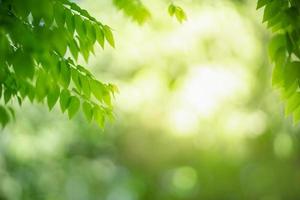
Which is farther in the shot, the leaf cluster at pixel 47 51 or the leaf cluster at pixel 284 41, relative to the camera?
the leaf cluster at pixel 284 41

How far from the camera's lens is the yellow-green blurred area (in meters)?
8.97

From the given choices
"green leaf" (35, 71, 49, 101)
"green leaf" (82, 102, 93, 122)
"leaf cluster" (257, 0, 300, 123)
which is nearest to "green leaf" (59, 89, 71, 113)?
"green leaf" (82, 102, 93, 122)

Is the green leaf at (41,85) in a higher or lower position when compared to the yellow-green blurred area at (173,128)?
lower

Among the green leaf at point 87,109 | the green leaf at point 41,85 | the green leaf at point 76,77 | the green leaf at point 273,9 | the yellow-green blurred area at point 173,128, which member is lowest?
the green leaf at point 41,85

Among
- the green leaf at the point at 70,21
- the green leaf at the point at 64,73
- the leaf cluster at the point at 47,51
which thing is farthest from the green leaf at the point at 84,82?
the green leaf at the point at 70,21

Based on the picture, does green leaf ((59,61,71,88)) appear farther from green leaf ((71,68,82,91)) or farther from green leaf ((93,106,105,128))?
green leaf ((93,106,105,128))

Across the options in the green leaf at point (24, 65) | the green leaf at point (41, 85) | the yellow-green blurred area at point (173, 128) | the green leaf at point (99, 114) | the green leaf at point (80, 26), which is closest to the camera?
the green leaf at point (24, 65)

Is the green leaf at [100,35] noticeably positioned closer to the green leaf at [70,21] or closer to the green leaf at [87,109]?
the green leaf at [70,21]

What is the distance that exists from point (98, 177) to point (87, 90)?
11153 millimetres

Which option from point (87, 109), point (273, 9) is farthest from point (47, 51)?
point (273, 9)

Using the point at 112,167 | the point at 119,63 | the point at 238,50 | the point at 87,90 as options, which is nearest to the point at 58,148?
the point at 112,167

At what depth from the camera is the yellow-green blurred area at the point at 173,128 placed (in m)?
8.97

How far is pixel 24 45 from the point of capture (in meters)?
2.47

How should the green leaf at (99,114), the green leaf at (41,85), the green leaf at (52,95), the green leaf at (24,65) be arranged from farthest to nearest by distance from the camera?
the green leaf at (99,114)
the green leaf at (52,95)
the green leaf at (41,85)
the green leaf at (24,65)
